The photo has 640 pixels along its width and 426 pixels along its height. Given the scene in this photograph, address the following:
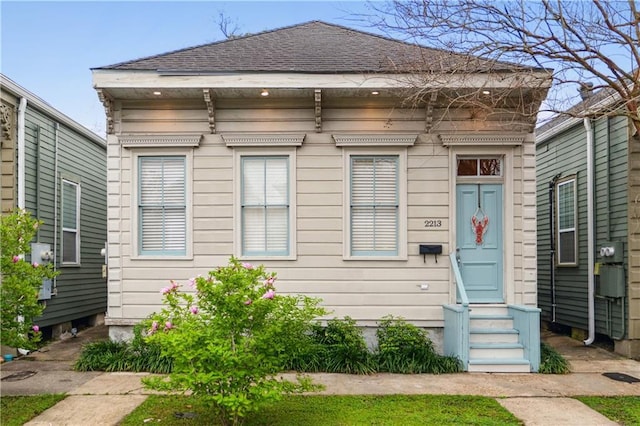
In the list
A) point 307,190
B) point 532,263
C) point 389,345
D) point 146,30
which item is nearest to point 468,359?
point 389,345

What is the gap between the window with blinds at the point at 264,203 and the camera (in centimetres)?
768

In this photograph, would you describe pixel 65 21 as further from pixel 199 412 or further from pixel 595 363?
pixel 595 363

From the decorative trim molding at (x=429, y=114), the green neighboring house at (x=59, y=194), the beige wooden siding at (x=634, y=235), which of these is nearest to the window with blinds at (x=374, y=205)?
the decorative trim molding at (x=429, y=114)

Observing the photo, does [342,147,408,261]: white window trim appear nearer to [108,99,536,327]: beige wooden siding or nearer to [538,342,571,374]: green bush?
[108,99,536,327]: beige wooden siding

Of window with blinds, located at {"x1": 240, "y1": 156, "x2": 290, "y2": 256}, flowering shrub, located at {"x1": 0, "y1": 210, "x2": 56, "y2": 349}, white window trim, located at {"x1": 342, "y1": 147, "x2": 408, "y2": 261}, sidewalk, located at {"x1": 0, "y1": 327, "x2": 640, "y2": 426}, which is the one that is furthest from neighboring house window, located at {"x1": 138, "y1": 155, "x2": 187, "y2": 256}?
white window trim, located at {"x1": 342, "y1": 147, "x2": 408, "y2": 261}

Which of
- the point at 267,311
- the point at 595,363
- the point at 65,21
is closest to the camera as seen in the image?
the point at 267,311

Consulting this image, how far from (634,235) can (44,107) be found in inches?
373

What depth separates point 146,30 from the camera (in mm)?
12266

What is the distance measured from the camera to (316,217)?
7.62 meters

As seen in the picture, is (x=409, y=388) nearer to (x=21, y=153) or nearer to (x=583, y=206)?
(x=583, y=206)

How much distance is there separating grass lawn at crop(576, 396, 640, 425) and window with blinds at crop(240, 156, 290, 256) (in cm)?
422

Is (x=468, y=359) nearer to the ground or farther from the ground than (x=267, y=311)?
nearer to the ground

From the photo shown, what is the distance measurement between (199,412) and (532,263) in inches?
195

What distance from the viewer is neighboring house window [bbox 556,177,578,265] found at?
9859 millimetres
